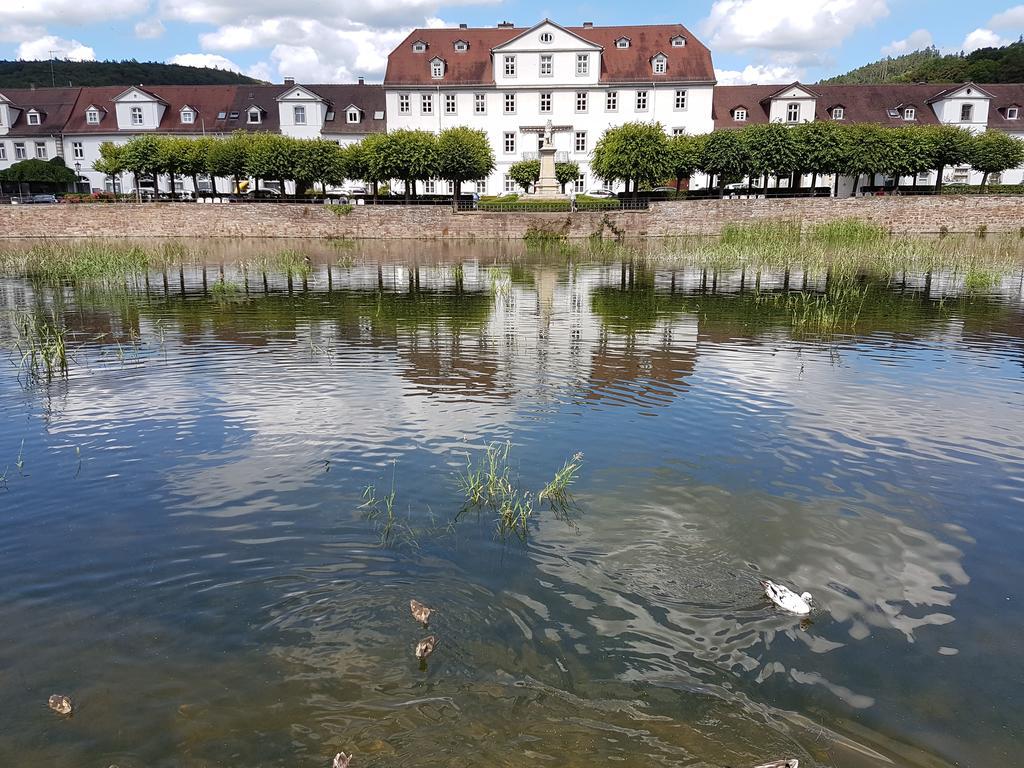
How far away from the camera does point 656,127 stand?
150 feet

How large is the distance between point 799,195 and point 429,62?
32867 millimetres

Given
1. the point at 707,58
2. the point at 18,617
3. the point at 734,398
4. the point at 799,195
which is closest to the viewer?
the point at 18,617

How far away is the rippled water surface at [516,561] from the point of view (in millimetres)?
4137

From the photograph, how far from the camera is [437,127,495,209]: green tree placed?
46.7 metres

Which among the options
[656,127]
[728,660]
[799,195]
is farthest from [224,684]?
[799,195]

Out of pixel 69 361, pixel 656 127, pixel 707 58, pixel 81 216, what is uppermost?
pixel 707 58

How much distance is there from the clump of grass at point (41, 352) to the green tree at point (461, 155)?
33.8 metres

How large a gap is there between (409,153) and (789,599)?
148 ft

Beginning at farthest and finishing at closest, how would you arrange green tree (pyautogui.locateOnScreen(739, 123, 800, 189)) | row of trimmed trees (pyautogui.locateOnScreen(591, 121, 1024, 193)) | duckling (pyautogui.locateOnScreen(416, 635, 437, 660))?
green tree (pyautogui.locateOnScreen(739, 123, 800, 189)), row of trimmed trees (pyautogui.locateOnScreen(591, 121, 1024, 193)), duckling (pyautogui.locateOnScreen(416, 635, 437, 660))

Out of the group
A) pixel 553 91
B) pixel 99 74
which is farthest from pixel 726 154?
pixel 99 74

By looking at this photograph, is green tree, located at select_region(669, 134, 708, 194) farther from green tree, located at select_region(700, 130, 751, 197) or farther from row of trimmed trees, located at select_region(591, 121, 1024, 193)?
green tree, located at select_region(700, 130, 751, 197)

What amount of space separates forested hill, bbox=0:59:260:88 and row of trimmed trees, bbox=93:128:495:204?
75253mm

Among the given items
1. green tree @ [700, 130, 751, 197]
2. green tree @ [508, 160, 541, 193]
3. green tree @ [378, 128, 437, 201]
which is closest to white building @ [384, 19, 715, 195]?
green tree @ [508, 160, 541, 193]

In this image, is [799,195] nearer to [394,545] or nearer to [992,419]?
[992,419]
